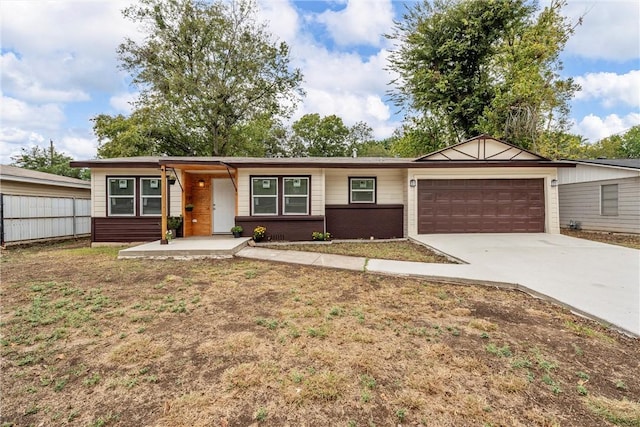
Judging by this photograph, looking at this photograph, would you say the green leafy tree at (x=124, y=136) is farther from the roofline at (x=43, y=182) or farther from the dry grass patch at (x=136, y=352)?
the dry grass patch at (x=136, y=352)

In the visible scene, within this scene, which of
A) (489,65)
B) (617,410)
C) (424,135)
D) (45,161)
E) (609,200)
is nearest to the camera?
(617,410)

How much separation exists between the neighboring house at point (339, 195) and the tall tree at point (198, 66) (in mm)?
10262

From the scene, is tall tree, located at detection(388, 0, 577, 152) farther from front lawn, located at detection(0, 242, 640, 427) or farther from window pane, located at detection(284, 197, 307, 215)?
front lawn, located at detection(0, 242, 640, 427)

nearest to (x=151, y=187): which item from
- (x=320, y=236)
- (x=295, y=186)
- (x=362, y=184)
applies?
(x=295, y=186)

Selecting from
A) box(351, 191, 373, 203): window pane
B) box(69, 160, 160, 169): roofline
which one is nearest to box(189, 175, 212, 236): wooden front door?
box(69, 160, 160, 169): roofline

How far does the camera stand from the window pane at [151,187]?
9.32 m

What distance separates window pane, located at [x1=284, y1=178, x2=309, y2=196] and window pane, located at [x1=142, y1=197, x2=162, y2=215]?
4210mm

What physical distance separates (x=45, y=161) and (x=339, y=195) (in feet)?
97.4

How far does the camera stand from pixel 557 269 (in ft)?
17.6

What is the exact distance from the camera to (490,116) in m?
15.4

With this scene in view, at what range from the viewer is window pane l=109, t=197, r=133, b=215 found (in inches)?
366

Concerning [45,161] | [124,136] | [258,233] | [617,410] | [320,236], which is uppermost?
[45,161]

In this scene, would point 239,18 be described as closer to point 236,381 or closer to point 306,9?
point 306,9

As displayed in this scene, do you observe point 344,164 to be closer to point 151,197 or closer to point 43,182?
point 151,197
